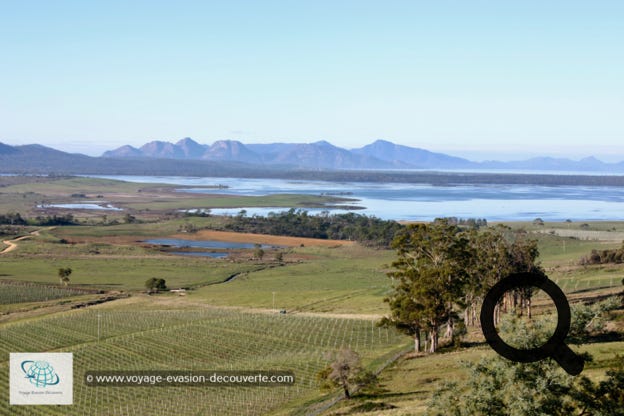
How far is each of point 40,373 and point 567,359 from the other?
30.0 m

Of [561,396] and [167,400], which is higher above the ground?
[561,396]

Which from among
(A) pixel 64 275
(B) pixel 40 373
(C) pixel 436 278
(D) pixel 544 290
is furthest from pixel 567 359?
(A) pixel 64 275

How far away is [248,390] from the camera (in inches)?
1524

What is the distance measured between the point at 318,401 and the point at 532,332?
18.6 meters

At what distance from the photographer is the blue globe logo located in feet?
121

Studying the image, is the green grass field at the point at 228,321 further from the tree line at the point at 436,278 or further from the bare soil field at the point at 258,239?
the bare soil field at the point at 258,239

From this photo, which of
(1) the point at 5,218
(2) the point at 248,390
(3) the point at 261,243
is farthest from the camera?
(1) the point at 5,218

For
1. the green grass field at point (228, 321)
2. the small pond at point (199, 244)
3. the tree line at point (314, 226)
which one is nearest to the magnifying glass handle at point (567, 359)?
the green grass field at point (228, 321)

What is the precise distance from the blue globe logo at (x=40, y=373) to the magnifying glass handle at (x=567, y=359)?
29251 mm

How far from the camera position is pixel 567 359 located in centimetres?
1742

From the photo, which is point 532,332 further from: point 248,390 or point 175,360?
point 175,360

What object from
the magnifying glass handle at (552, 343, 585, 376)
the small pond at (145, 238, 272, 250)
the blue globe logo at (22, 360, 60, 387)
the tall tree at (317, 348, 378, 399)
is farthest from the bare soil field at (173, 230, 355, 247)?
the magnifying glass handle at (552, 343, 585, 376)

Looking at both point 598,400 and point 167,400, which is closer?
point 598,400

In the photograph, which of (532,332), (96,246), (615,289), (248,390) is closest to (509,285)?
(532,332)
